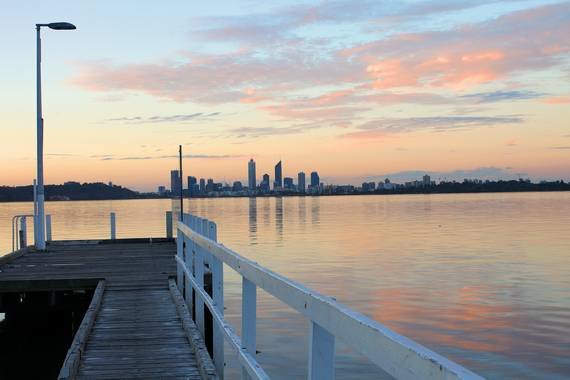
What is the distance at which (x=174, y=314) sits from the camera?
10.8 metres

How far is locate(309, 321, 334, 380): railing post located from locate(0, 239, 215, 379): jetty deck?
4222mm

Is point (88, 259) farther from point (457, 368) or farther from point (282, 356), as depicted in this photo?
point (457, 368)

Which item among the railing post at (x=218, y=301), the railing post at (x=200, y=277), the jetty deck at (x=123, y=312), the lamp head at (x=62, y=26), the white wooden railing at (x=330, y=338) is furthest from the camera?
the lamp head at (x=62, y=26)

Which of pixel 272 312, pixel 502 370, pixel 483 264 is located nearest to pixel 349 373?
pixel 502 370

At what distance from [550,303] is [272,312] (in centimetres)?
929

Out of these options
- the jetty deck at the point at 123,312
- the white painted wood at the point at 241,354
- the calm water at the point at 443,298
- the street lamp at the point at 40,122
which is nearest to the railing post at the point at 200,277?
the jetty deck at the point at 123,312

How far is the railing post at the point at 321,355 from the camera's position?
2908 millimetres

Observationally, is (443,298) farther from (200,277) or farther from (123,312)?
(200,277)

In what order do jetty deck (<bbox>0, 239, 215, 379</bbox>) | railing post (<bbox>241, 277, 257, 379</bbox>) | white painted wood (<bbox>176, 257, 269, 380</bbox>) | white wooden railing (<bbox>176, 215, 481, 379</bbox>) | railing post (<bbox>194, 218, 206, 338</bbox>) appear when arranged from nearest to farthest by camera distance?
white wooden railing (<bbox>176, 215, 481, 379</bbox>) < white painted wood (<bbox>176, 257, 269, 380</bbox>) < railing post (<bbox>241, 277, 257, 379</bbox>) < jetty deck (<bbox>0, 239, 215, 379</bbox>) < railing post (<bbox>194, 218, 206, 338</bbox>)

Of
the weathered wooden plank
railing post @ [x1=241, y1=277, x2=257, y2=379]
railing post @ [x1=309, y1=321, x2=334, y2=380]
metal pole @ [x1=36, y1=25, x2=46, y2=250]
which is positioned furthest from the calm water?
railing post @ [x1=309, y1=321, x2=334, y2=380]

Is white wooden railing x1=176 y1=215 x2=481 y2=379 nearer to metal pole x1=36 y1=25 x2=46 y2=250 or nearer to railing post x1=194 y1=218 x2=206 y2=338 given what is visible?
railing post x1=194 y1=218 x2=206 y2=338

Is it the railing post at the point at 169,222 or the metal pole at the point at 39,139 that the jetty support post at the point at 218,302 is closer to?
the metal pole at the point at 39,139

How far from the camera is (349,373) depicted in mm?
14086

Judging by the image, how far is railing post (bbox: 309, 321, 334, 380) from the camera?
114 inches
